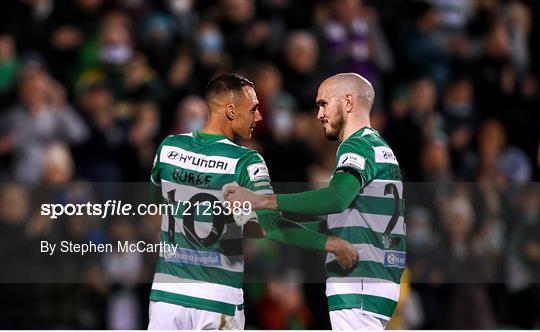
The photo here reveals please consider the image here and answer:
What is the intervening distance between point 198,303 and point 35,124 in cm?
499

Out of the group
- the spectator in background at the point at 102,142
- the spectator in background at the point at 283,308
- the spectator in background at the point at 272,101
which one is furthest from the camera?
the spectator in background at the point at 272,101

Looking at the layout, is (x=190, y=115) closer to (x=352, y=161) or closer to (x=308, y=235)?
(x=308, y=235)

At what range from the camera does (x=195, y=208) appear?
805cm

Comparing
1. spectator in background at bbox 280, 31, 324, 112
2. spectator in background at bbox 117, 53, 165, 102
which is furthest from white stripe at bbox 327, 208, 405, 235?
spectator in background at bbox 117, 53, 165, 102

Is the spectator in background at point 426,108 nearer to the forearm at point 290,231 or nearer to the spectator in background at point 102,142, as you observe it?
the spectator in background at point 102,142

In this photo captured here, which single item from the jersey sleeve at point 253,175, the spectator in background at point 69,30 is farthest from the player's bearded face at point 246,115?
the spectator in background at point 69,30

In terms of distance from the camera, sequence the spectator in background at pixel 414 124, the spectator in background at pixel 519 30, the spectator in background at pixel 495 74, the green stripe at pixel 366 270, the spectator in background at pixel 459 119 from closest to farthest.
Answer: the green stripe at pixel 366 270 → the spectator in background at pixel 414 124 → the spectator in background at pixel 459 119 → the spectator in background at pixel 495 74 → the spectator in background at pixel 519 30

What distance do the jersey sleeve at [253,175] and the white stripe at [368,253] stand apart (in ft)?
1.73

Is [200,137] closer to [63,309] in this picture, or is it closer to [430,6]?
[63,309]

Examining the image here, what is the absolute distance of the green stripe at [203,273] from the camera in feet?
26.5

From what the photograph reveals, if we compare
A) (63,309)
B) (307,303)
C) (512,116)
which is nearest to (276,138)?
(307,303)

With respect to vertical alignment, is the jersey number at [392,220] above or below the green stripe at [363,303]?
above

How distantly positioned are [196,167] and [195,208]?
237 millimetres

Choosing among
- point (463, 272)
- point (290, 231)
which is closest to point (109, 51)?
point (463, 272)
